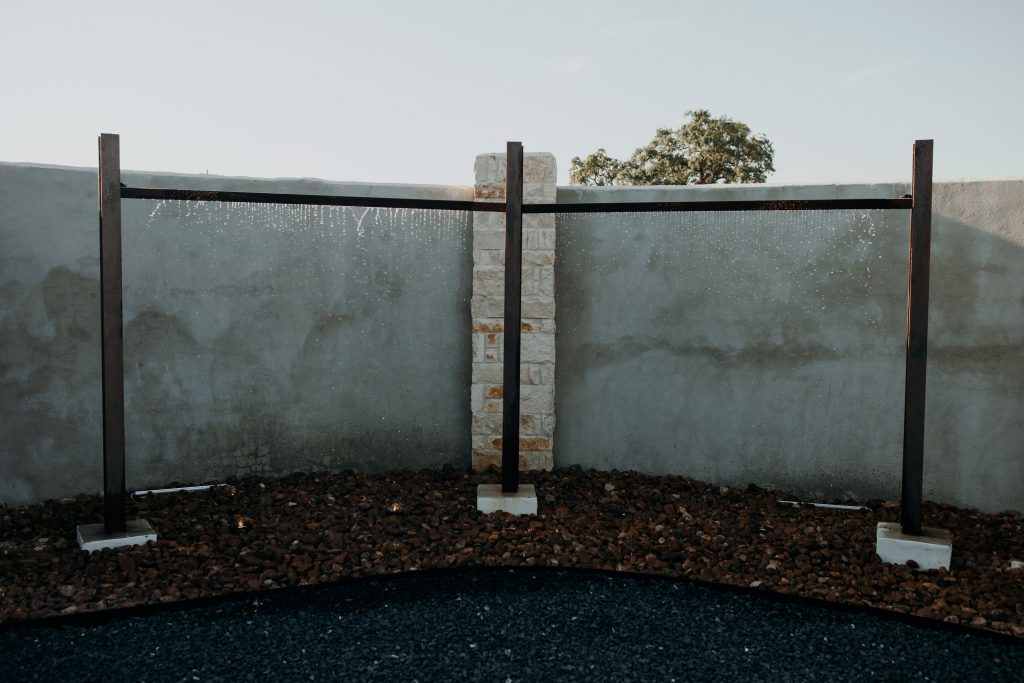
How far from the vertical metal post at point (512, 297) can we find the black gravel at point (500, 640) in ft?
2.76

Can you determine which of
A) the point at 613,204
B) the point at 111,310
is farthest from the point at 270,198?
the point at 613,204

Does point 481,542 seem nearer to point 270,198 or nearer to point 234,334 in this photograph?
point 270,198

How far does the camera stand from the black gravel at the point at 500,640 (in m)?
2.74

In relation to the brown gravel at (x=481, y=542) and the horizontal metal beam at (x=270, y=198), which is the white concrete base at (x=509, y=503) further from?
the horizontal metal beam at (x=270, y=198)

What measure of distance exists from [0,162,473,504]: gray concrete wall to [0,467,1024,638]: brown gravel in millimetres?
232

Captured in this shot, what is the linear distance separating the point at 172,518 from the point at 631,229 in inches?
116

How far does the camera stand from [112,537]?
12.1 feet

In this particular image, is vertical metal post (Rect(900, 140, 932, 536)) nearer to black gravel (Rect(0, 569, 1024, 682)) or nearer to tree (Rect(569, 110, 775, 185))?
black gravel (Rect(0, 569, 1024, 682))

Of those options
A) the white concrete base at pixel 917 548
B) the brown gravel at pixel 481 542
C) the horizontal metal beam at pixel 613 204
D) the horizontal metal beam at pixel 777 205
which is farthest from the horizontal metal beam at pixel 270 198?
the white concrete base at pixel 917 548

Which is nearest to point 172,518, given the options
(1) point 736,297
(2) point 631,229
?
(2) point 631,229

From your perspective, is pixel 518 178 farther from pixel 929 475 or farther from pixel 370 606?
pixel 929 475

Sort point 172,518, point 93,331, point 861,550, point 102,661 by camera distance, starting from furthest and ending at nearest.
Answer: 1. point 93,331
2. point 172,518
3. point 861,550
4. point 102,661

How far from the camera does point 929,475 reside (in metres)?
4.62

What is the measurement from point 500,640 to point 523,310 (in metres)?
2.17
